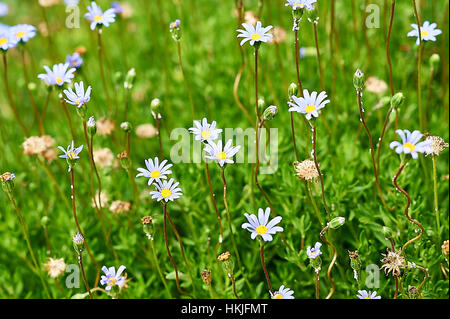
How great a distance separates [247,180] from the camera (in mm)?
2318

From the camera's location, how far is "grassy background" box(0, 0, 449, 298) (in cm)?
210

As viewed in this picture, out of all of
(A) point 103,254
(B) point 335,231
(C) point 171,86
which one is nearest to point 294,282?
(B) point 335,231

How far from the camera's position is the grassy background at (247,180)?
2104mm

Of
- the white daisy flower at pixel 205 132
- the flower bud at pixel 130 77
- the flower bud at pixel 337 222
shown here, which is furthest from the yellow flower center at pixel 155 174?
the flower bud at pixel 130 77

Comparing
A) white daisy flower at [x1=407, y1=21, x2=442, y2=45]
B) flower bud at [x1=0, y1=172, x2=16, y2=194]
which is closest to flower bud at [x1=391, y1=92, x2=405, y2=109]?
white daisy flower at [x1=407, y1=21, x2=442, y2=45]

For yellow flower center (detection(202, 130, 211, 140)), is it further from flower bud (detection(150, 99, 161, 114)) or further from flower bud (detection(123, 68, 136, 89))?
flower bud (detection(123, 68, 136, 89))

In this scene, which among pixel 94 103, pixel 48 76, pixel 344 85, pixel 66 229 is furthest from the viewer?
pixel 94 103

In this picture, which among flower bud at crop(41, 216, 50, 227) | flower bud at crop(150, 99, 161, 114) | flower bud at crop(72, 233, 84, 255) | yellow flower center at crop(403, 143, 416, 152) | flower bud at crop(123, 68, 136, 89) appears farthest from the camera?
flower bud at crop(123, 68, 136, 89)

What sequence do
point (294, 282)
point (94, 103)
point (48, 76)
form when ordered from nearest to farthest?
point (48, 76), point (294, 282), point (94, 103)

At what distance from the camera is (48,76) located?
1994 mm

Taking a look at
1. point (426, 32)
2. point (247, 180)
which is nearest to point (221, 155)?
point (247, 180)

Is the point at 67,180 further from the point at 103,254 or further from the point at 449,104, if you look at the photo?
the point at 449,104

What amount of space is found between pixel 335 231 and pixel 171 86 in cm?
139

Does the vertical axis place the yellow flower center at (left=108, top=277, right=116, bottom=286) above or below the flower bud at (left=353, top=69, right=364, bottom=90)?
below
